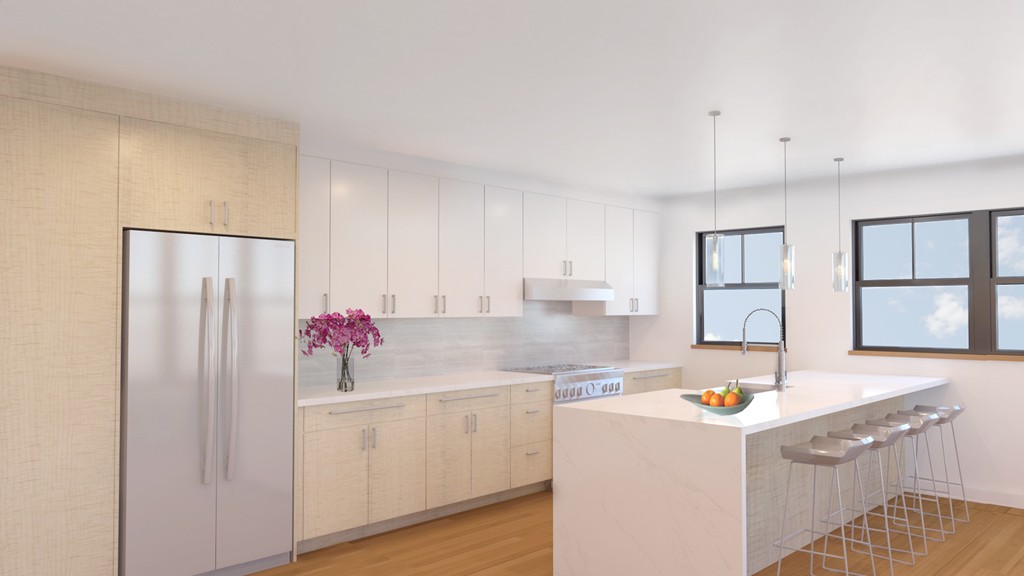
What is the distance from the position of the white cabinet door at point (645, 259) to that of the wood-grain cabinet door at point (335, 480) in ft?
11.2

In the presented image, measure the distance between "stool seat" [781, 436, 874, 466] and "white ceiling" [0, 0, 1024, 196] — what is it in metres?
1.80

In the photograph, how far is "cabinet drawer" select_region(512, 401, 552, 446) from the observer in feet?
18.1

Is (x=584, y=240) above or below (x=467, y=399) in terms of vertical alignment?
above

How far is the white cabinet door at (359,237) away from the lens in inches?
189

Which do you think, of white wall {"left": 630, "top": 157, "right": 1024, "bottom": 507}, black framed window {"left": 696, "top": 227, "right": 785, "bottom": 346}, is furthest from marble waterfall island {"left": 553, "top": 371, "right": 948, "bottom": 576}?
black framed window {"left": 696, "top": 227, "right": 785, "bottom": 346}

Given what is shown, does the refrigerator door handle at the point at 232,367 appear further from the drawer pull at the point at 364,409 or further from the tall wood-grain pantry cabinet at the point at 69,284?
the drawer pull at the point at 364,409

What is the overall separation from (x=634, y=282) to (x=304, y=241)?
3.51m

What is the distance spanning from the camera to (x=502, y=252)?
232 inches

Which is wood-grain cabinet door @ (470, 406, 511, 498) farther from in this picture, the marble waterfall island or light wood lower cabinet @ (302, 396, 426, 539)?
the marble waterfall island

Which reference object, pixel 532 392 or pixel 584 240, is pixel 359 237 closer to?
pixel 532 392

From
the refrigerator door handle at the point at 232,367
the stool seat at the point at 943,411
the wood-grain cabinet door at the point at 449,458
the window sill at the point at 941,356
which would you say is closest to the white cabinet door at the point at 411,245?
the wood-grain cabinet door at the point at 449,458

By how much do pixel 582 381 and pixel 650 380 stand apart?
105 centimetres

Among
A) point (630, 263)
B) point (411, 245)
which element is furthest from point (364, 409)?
point (630, 263)

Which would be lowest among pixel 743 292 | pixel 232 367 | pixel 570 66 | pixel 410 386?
pixel 410 386
